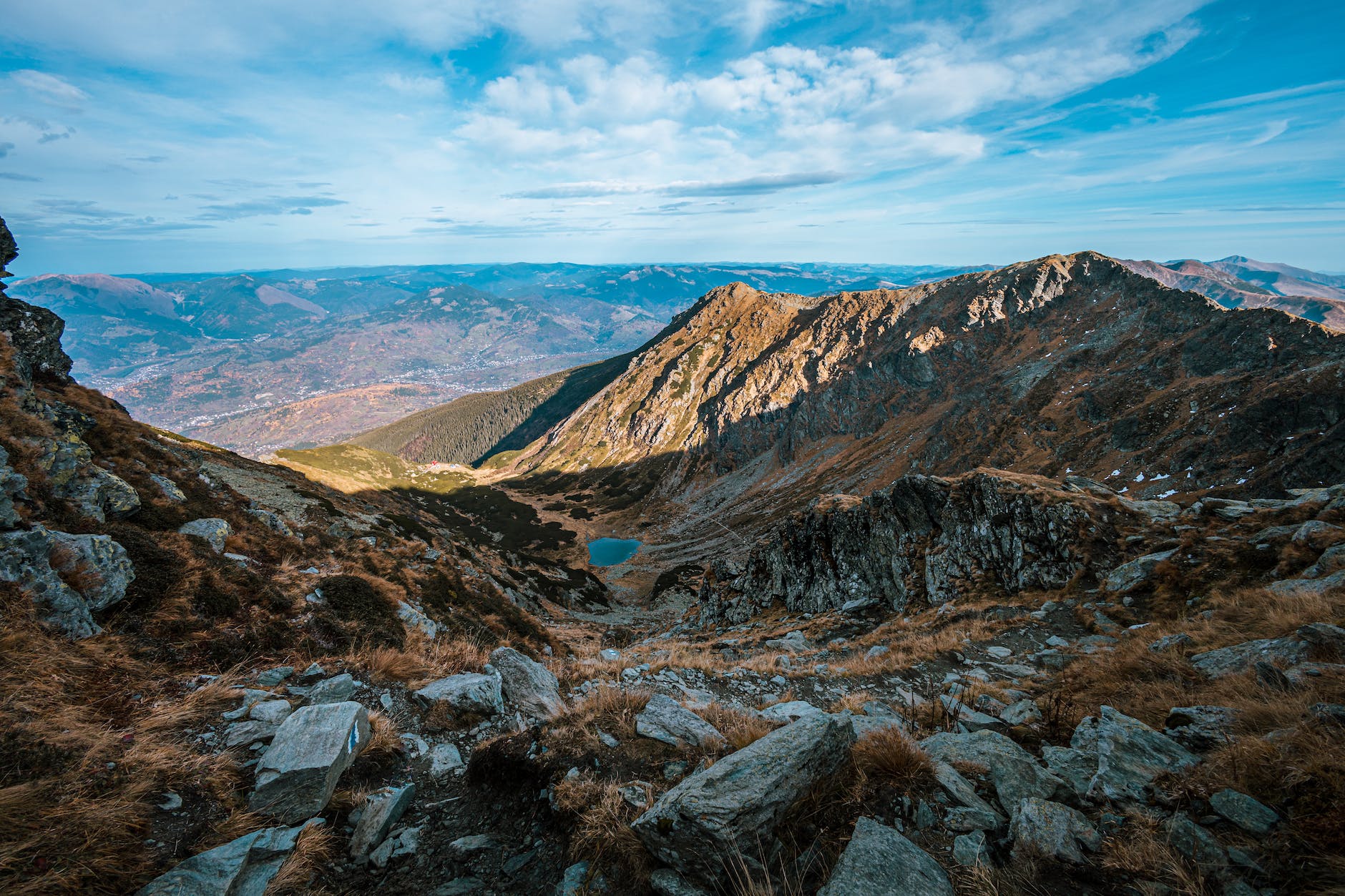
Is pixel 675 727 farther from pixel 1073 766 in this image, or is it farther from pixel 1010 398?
pixel 1010 398

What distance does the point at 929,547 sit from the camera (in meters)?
29.7

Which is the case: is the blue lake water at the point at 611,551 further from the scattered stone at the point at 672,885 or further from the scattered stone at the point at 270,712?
the scattered stone at the point at 672,885

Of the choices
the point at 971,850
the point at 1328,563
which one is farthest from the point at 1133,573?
the point at 971,850

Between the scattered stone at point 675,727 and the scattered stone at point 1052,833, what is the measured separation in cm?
327

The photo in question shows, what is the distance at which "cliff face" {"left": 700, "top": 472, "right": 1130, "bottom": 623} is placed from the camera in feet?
70.2

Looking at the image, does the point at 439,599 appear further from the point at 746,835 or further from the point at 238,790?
the point at 746,835

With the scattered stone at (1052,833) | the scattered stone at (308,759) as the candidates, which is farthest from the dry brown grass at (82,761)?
the scattered stone at (1052,833)

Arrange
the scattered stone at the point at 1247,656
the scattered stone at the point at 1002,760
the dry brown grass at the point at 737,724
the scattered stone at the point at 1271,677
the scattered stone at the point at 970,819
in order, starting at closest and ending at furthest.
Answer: the scattered stone at the point at 970,819 → the scattered stone at the point at 1002,760 → the scattered stone at the point at 1271,677 → the dry brown grass at the point at 737,724 → the scattered stone at the point at 1247,656

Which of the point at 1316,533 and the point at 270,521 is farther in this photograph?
the point at 270,521

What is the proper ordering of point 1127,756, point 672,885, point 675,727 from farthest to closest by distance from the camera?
point 675,727
point 1127,756
point 672,885

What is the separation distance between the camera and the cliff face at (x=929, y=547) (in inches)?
842

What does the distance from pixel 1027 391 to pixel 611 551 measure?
3946 inches

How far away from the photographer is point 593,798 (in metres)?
5.29

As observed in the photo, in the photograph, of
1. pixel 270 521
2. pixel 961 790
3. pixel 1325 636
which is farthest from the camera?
pixel 270 521
